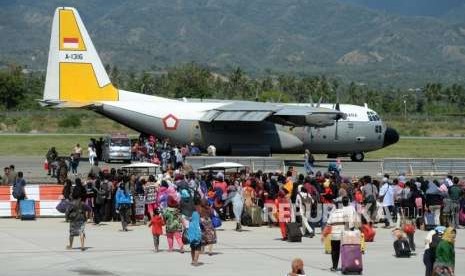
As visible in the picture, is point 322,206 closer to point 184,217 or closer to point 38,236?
point 184,217

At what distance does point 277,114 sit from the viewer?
52.4 metres

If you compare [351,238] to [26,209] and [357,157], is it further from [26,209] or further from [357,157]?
[357,157]

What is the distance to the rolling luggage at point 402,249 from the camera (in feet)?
83.2

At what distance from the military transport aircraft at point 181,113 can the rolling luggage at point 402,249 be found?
2703 cm

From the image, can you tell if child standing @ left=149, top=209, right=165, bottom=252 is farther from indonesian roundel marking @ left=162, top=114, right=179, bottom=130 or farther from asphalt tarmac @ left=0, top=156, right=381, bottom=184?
indonesian roundel marking @ left=162, top=114, right=179, bottom=130

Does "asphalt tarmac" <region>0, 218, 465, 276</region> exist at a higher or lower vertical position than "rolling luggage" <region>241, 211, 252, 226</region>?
lower

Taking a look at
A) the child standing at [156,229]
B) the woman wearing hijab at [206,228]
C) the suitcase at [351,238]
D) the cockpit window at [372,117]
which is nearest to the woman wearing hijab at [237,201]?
the child standing at [156,229]

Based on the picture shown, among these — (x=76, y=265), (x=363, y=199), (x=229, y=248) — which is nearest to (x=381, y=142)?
(x=363, y=199)

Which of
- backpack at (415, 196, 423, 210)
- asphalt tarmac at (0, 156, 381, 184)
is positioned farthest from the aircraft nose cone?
backpack at (415, 196, 423, 210)

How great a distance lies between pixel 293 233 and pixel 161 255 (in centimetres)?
426

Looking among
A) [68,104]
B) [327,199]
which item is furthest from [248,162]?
[327,199]

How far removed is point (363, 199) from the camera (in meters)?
31.3

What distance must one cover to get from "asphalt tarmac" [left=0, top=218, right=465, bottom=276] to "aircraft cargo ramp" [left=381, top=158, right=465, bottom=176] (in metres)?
16.3

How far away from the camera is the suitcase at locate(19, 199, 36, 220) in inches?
1271
